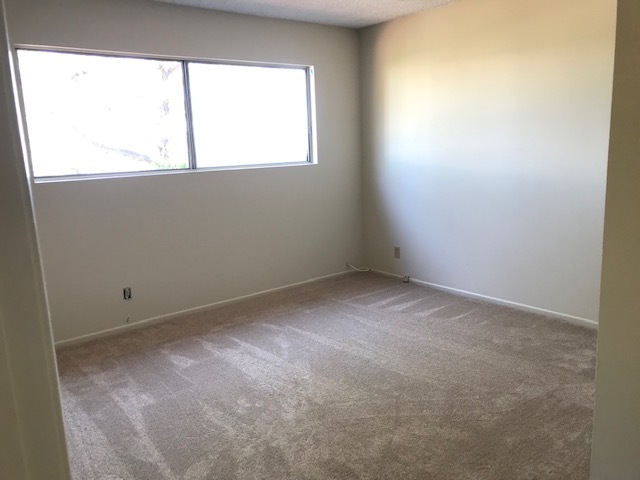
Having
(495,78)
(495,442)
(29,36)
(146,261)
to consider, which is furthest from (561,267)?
(29,36)

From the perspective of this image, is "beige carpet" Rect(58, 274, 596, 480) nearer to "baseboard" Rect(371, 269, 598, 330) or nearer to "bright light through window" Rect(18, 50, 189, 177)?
"baseboard" Rect(371, 269, 598, 330)

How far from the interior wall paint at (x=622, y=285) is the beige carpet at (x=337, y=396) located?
0.88 meters

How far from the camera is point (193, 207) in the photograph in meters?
4.37

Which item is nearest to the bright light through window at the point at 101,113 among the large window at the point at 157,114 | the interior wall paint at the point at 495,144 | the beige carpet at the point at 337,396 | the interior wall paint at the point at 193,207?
the large window at the point at 157,114

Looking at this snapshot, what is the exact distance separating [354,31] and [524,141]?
224 cm

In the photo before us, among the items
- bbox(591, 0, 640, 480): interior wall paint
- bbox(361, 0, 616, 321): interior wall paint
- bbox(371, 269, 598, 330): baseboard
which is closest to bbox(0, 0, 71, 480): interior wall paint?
bbox(591, 0, 640, 480): interior wall paint

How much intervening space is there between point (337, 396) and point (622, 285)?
1.91 meters

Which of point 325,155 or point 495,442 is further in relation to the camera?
point 325,155

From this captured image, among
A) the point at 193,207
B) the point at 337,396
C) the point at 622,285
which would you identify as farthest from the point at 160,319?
the point at 622,285

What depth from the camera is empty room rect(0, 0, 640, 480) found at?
239 centimetres

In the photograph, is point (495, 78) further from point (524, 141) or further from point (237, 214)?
A: point (237, 214)

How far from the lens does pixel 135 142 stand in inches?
162

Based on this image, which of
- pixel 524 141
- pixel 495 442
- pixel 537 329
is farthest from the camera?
pixel 524 141

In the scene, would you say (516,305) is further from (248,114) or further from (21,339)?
(21,339)
